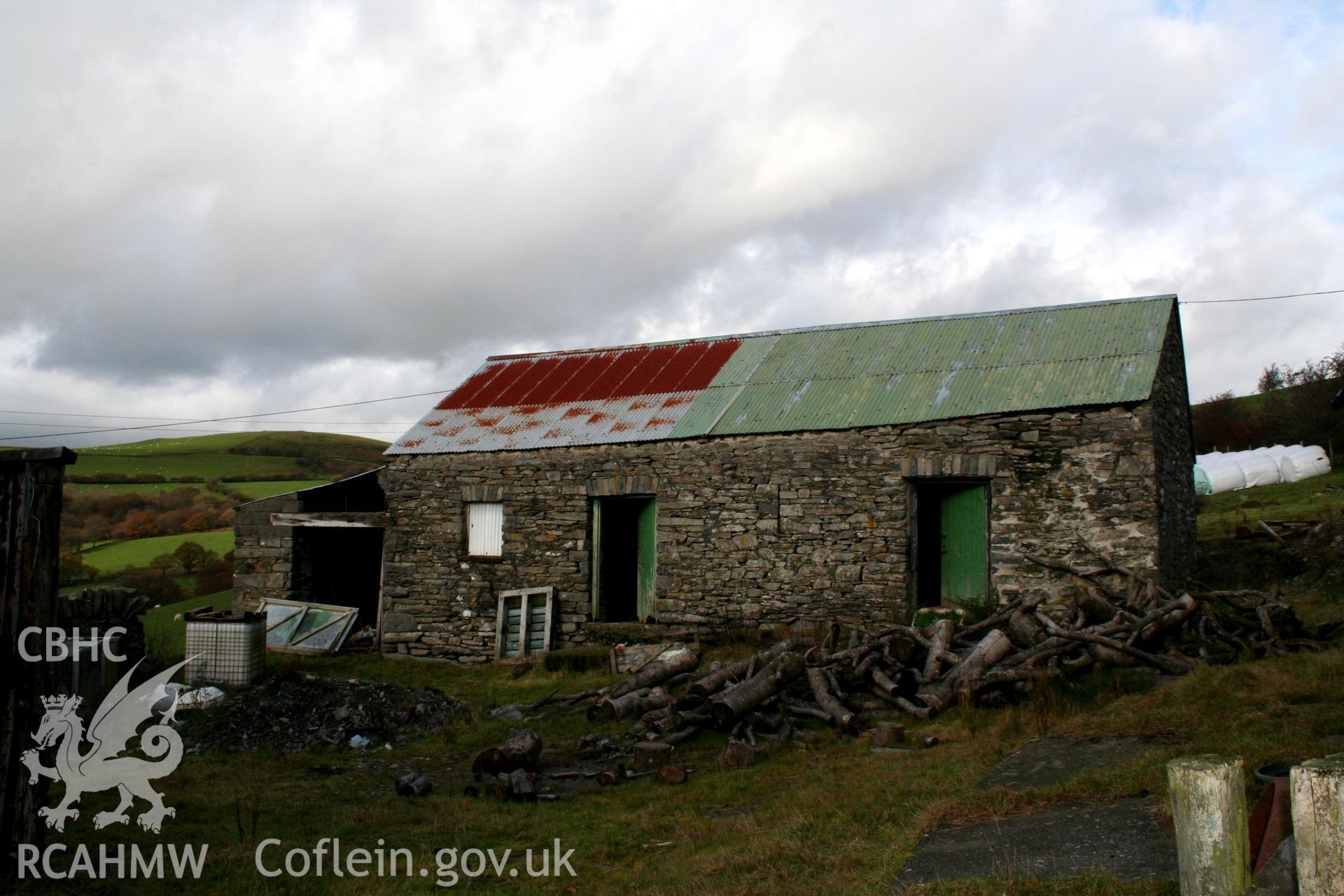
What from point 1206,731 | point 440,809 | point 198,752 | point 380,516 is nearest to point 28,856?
point 440,809

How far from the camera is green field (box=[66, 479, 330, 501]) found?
3472cm

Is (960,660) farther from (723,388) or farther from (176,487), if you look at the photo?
(176,487)

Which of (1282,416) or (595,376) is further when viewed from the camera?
(1282,416)

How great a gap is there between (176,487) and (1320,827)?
4015cm

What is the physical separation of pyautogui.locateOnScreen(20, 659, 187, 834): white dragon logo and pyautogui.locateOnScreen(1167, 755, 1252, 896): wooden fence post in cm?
561

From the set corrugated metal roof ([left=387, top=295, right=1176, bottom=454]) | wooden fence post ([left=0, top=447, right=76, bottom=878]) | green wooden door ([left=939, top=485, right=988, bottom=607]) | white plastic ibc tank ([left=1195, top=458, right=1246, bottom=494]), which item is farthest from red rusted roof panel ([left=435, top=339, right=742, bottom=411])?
white plastic ibc tank ([left=1195, top=458, right=1246, bottom=494])

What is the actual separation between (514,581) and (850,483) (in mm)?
5543

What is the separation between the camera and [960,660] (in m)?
8.85

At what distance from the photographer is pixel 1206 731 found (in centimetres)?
613

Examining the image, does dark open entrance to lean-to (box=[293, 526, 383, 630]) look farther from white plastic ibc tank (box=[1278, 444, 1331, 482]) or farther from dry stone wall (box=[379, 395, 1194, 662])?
white plastic ibc tank (box=[1278, 444, 1331, 482])

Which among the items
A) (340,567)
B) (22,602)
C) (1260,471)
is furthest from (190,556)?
(1260,471)

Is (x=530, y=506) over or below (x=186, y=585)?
over

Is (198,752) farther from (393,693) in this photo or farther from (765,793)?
(765,793)

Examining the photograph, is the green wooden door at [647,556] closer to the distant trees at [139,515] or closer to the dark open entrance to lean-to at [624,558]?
the dark open entrance to lean-to at [624,558]
